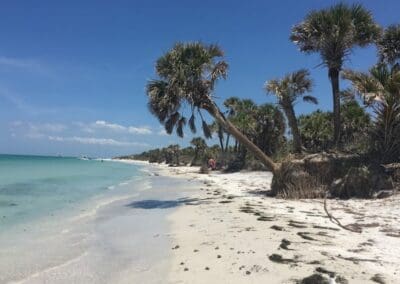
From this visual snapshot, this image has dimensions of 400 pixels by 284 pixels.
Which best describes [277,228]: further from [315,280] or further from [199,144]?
[199,144]

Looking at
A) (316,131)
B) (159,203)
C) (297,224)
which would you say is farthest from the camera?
(316,131)

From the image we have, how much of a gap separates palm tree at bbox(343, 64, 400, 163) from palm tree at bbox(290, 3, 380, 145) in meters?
2.06

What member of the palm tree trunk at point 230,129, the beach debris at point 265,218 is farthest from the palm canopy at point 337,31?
the beach debris at point 265,218

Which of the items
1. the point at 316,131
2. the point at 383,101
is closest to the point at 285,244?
the point at 383,101

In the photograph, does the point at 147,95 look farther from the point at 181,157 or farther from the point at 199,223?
the point at 181,157

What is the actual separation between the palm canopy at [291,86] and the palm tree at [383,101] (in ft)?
12.1

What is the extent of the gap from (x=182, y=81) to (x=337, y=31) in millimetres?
6755

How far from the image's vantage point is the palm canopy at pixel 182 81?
17.4 m

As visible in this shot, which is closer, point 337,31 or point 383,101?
point 383,101

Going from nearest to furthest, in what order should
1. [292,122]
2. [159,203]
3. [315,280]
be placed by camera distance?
[315,280]
[159,203]
[292,122]

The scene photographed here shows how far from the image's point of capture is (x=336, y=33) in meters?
18.0

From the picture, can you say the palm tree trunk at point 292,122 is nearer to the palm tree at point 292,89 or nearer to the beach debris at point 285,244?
the palm tree at point 292,89

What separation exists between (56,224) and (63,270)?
5257mm

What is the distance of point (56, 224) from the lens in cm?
1216
